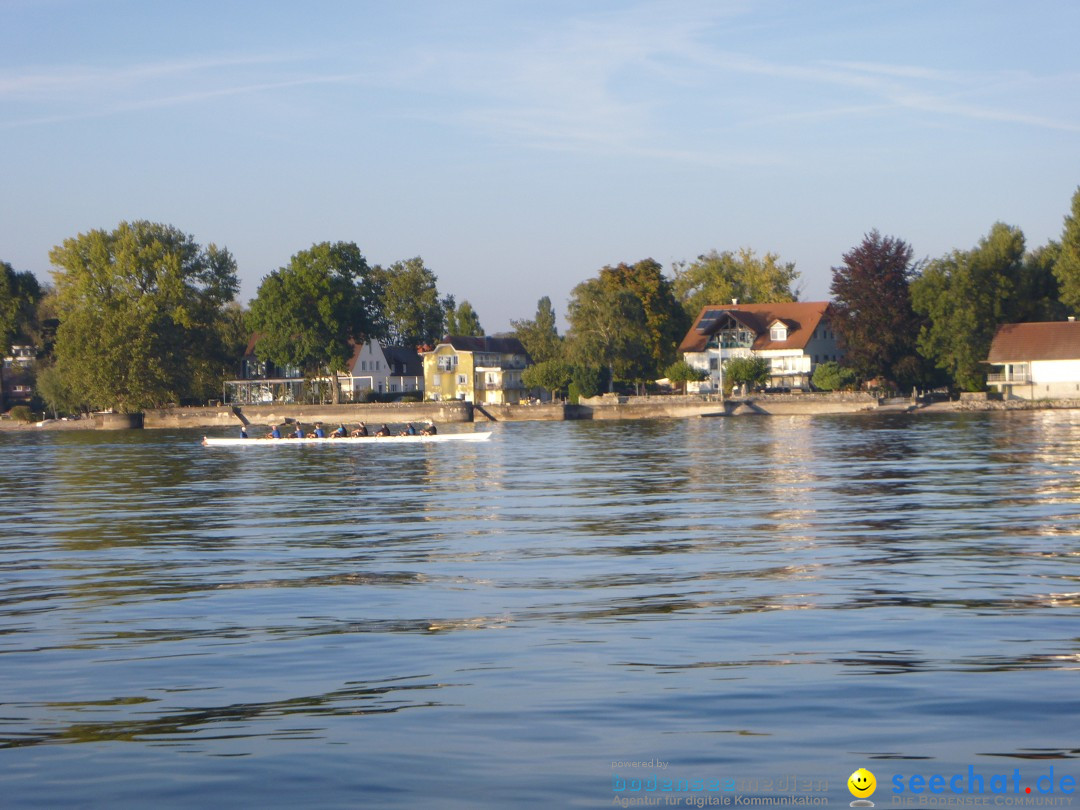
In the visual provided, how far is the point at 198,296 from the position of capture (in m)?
139

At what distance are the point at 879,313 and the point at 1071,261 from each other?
604 inches

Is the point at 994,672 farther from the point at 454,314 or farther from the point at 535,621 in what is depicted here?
the point at 454,314

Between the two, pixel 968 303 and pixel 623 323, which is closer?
pixel 968 303

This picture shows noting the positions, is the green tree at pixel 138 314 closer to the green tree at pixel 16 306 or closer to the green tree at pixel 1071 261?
the green tree at pixel 16 306

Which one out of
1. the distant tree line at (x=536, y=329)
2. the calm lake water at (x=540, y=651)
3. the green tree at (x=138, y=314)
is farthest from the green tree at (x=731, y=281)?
the calm lake water at (x=540, y=651)

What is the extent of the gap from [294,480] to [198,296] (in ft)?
322

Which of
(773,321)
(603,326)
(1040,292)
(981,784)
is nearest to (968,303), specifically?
(1040,292)

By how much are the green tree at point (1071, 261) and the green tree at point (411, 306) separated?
278 ft

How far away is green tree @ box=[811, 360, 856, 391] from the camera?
111 metres

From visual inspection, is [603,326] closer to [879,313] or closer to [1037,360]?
[879,313]

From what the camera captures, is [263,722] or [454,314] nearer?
[263,722]

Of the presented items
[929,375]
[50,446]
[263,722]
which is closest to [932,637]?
[263,722]

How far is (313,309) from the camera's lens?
420ft

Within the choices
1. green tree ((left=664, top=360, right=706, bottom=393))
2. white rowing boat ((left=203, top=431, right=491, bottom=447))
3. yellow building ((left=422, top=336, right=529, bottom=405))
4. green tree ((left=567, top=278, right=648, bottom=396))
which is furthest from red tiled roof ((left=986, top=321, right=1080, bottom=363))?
yellow building ((left=422, top=336, right=529, bottom=405))
